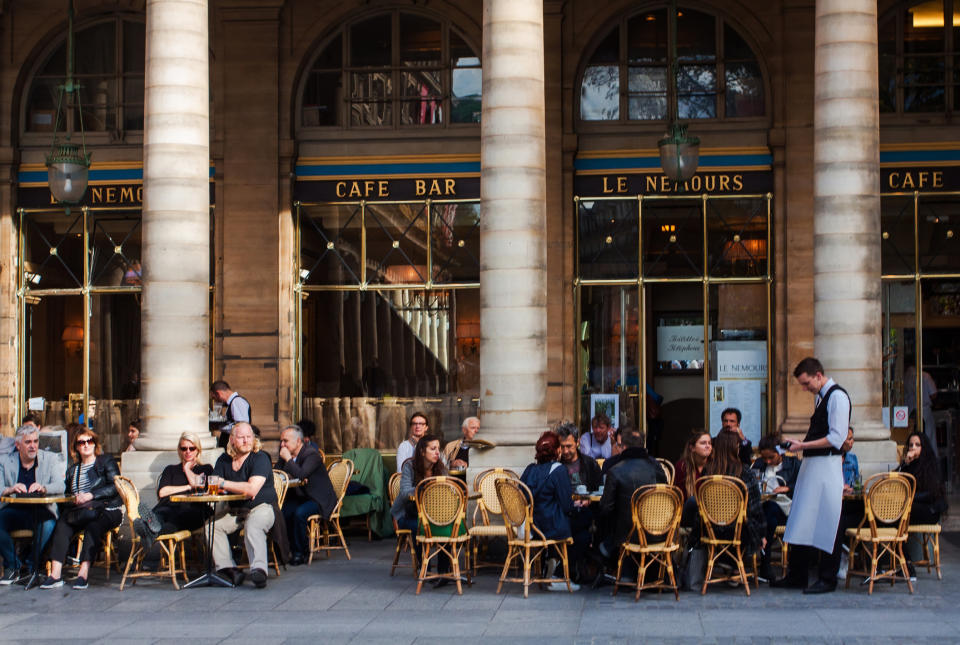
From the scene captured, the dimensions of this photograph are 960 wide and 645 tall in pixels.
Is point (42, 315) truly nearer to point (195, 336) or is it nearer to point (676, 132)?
point (195, 336)

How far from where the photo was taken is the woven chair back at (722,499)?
10.8 meters

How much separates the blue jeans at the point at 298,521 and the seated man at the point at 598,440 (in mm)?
3173

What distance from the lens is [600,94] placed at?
1772 centimetres

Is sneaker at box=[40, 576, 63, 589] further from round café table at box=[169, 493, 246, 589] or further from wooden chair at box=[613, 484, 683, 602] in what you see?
wooden chair at box=[613, 484, 683, 602]

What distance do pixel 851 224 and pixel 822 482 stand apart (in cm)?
338

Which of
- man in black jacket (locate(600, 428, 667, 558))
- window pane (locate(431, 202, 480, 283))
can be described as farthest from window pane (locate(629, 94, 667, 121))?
man in black jacket (locate(600, 428, 667, 558))

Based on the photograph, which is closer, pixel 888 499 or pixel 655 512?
pixel 655 512

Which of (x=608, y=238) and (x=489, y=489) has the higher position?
(x=608, y=238)

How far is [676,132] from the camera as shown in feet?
50.0

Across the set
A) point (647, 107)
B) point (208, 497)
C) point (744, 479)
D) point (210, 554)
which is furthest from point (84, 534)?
point (647, 107)

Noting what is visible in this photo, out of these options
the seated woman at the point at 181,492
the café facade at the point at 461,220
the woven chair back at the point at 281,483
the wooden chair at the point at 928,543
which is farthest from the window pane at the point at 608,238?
the seated woman at the point at 181,492

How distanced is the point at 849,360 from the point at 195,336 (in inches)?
256

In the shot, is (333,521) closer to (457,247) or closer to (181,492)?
(181,492)

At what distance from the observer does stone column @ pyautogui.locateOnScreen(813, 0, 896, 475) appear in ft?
43.3
